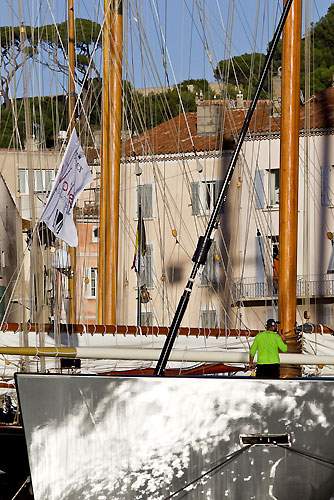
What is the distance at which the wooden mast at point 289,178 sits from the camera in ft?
50.7

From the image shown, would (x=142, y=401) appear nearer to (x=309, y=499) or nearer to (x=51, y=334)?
(x=309, y=499)

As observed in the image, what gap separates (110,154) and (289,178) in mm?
5626

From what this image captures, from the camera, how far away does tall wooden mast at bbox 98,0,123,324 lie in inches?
815

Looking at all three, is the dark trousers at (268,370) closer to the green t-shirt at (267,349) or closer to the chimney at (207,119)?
the green t-shirt at (267,349)

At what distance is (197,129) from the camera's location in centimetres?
4297

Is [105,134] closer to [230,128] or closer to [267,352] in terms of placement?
[267,352]

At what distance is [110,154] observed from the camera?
20.9m

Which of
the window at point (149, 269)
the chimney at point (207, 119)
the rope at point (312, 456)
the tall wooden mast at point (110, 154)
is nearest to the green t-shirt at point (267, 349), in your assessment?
the rope at point (312, 456)

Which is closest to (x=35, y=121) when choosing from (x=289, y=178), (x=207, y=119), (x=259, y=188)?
(x=289, y=178)

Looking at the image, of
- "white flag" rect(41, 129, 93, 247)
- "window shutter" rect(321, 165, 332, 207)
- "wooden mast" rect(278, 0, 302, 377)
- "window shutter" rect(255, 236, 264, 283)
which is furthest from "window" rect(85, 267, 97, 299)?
"white flag" rect(41, 129, 93, 247)

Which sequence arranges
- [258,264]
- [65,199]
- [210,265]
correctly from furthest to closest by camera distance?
[258,264] → [210,265] → [65,199]

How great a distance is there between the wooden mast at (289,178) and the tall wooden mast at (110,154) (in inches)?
186

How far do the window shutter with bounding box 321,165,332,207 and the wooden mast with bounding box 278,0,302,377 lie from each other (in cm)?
2056

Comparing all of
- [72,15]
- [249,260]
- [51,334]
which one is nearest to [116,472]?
[51,334]
